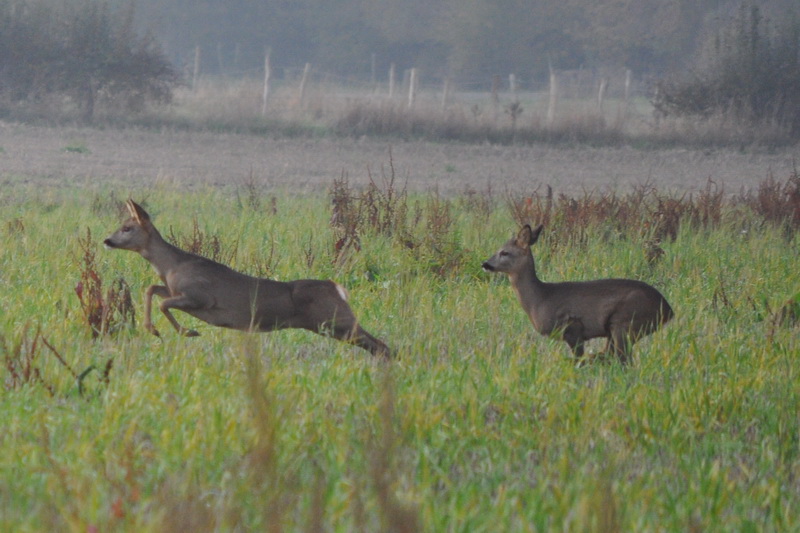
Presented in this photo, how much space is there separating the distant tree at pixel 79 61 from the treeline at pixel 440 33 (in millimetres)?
26216

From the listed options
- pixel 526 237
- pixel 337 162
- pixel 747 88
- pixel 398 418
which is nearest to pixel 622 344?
pixel 526 237

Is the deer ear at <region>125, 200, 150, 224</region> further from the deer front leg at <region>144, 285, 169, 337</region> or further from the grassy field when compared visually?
the grassy field

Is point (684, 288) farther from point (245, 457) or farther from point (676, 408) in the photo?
point (245, 457)

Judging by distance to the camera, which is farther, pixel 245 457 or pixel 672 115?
pixel 672 115

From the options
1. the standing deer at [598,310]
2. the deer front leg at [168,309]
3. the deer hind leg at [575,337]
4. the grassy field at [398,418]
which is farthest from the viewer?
Result: the deer hind leg at [575,337]

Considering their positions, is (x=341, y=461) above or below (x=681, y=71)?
below

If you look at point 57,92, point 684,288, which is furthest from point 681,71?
point 684,288

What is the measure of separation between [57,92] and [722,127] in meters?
17.9

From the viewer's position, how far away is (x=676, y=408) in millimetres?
5578

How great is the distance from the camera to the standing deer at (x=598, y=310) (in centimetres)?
685

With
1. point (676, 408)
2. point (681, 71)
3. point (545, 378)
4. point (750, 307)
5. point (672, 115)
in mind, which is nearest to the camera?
point (676, 408)

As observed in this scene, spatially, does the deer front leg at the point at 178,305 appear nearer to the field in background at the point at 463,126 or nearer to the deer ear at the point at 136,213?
the deer ear at the point at 136,213

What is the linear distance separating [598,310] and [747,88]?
103 ft

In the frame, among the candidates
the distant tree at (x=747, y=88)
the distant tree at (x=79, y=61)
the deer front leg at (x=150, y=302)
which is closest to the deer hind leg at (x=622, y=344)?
the deer front leg at (x=150, y=302)
